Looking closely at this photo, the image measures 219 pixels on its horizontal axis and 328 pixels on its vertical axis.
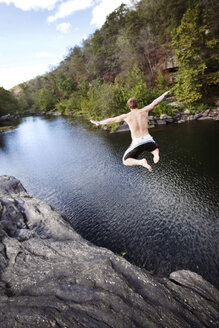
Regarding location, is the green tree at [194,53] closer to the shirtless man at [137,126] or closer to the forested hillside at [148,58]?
the forested hillside at [148,58]

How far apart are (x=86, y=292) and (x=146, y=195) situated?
937 cm

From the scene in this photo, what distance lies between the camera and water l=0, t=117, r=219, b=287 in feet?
30.5

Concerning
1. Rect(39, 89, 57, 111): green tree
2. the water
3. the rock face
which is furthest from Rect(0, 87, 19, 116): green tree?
the rock face

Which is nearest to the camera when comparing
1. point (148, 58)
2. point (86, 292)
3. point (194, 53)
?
point (86, 292)

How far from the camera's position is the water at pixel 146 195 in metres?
9.30

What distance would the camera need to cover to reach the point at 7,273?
5.36m

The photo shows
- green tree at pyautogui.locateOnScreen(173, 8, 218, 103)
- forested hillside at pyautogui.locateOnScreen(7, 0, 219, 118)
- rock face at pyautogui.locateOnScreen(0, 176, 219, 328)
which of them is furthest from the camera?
forested hillside at pyautogui.locateOnScreen(7, 0, 219, 118)

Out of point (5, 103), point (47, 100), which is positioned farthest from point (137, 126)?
point (47, 100)

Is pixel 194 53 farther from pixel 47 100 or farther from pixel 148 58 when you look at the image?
pixel 47 100

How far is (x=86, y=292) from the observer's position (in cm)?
456

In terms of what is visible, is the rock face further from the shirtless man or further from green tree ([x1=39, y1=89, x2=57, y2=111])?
green tree ([x1=39, y1=89, x2=57, y2=111])

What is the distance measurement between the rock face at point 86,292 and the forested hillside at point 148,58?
25.4m

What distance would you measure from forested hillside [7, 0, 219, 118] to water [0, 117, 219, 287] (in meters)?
6.91

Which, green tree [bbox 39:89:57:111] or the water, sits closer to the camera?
the water
